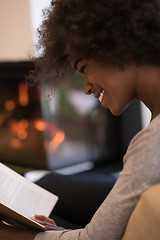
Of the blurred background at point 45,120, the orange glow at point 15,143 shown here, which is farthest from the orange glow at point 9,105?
the orange glow at point 15,143

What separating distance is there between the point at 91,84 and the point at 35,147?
1.71m

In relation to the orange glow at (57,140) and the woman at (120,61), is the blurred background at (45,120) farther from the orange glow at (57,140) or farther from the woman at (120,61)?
the woman at (120,61)

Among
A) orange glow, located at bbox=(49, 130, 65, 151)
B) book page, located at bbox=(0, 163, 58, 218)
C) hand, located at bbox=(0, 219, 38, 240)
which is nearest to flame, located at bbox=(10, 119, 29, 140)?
orange glow, located at bbox=(49, 130, 65, 151)

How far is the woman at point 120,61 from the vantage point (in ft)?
2.51

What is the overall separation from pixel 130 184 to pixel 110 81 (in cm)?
22

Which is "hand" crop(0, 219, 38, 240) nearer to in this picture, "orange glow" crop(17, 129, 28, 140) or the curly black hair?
the curly black hair

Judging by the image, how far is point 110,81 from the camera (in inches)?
33.5

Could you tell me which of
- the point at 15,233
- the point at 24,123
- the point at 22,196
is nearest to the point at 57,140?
the point at 24,123

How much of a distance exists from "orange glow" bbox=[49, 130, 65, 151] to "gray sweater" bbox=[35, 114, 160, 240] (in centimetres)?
168

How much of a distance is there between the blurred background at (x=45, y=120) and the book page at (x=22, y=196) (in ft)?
4.08

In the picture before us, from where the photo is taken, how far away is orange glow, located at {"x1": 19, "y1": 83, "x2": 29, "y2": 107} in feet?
8.51

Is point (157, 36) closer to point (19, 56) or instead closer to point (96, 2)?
point (96, 2)

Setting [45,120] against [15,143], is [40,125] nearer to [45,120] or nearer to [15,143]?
A: [45,120]

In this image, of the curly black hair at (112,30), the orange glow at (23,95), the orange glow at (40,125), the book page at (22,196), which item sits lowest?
the orange glow at (40,125)
